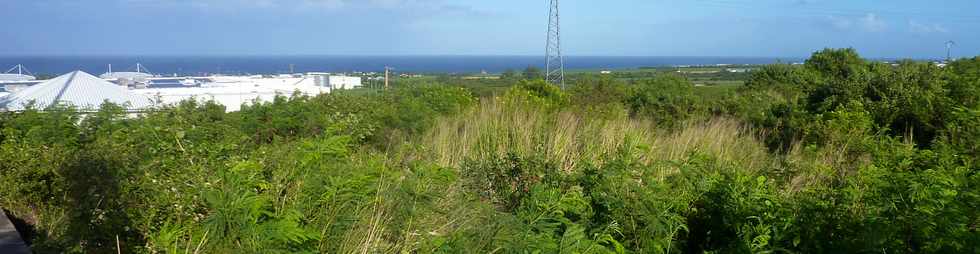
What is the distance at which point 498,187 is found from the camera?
5.19 m

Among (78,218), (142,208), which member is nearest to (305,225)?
(142,208)

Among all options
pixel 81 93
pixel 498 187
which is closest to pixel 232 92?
pixel 81 93

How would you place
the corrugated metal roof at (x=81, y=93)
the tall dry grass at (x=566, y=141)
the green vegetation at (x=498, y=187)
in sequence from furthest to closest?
the corrugated metal roof at (x=81, y=93)
the tall dry grass at (x=566, y=141)
the green vegetation at (x=498, y=187)

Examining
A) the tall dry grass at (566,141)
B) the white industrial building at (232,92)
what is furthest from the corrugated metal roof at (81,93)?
the tall dry grass at (566,141)

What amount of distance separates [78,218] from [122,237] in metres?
0.42

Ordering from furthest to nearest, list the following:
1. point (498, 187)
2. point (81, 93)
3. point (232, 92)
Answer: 1. point (232, 92)
2. point (81, 93)
3. point (498, 187)

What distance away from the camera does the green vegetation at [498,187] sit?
340 centimetres

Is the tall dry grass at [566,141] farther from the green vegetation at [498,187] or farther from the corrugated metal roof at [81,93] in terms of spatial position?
the corrugated metal roof at [81,93]

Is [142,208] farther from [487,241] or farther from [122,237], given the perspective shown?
[487,241]

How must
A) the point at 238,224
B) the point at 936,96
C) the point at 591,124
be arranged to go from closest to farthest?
the point at 238,224
the point at 591,124
the point at 936,96

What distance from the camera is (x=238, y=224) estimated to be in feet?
10.1

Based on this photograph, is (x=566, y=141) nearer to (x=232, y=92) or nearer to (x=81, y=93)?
(x=81, y=93)

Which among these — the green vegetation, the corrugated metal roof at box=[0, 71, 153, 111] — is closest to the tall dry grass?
the green vegetation

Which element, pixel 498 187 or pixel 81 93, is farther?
pixel 81 93
